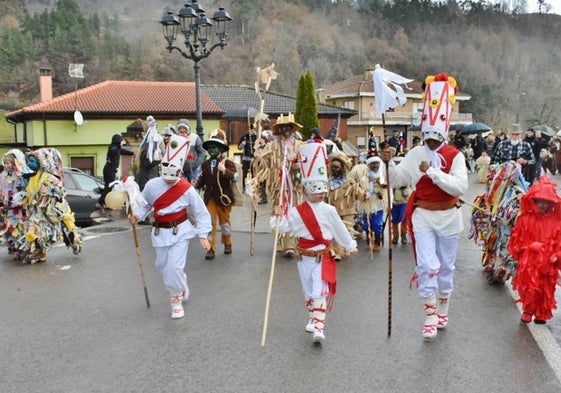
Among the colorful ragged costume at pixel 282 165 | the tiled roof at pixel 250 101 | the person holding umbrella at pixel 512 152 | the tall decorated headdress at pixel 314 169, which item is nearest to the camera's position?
the tall decorated headdress at pixel 314 169

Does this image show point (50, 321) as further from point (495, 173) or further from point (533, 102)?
point (533, 102)

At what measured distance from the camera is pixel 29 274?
9023 mm

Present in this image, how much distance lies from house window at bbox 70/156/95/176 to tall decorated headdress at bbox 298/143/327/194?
2786cm

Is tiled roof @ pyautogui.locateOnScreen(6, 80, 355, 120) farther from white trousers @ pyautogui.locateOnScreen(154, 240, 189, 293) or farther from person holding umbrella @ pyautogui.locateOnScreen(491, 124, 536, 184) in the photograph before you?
white trousers @ pyautogui.locateOnScreen(154, 240, 189, 293)

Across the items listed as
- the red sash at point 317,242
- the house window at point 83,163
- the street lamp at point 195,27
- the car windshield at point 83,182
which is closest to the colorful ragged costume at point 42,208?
the car windshield at point 83,182

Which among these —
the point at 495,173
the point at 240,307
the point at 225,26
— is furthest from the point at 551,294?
the point at 225,26

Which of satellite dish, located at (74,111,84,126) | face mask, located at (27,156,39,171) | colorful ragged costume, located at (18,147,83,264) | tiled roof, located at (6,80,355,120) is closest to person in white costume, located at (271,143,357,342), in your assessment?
colorful ragged costume, located at (18,147,83,264)

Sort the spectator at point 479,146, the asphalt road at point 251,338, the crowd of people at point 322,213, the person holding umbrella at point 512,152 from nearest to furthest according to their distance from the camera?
the asphalt road at point 251,338, the crowd of people at point 322,213, the person holding umbrella at point 512,152, the spectator at point 479,146

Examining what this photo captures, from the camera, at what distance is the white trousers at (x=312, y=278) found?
5.96 m

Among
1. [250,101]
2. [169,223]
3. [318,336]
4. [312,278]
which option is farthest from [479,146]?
[318,336]

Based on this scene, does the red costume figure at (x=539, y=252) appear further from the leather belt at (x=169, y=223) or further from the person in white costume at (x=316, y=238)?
the leather belt at (x=169, y=223)

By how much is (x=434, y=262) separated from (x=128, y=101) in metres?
30.6

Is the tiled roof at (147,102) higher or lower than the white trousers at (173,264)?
higher

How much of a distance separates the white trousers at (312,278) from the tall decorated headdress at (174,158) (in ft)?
5.91
